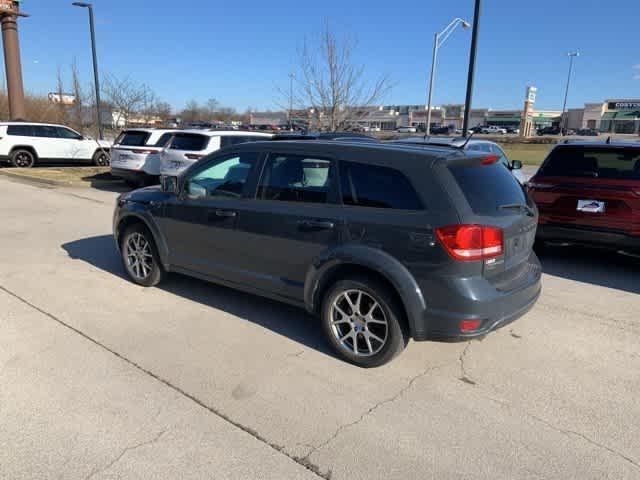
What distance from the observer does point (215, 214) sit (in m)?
4.58

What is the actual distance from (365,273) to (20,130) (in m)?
17.7

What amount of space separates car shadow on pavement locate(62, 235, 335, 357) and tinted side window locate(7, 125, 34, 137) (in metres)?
13.3

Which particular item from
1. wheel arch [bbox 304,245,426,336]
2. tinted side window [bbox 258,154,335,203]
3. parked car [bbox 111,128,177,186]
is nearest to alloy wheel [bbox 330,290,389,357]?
wheel arch [bbox 304,245,426,336]

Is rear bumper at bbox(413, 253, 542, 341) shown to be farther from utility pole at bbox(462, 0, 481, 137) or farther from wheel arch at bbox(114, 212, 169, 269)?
utility pole at bbox(462, 0, 481, 137)

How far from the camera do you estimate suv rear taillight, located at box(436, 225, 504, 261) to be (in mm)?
3248

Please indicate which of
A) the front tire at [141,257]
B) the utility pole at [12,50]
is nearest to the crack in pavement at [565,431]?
Result: the front tire at [141,257]

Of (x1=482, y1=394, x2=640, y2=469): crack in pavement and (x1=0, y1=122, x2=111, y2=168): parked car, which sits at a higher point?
(x1=0, y1=122, x2=111, y2=168): parked car

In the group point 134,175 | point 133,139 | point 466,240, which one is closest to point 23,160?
point 133,139

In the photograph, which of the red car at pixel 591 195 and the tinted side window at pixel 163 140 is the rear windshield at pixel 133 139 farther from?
the red car at pixel 591 195

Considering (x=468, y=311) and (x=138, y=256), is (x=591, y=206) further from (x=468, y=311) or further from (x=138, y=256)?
(x=138, y=256)

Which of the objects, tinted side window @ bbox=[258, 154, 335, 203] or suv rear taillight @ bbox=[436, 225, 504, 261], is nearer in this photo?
suv rear taillight @ bbox=[436, 225, 504, 261]

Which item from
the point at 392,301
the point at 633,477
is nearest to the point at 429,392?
the point at 392,301

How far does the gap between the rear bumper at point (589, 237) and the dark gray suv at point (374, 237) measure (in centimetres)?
248

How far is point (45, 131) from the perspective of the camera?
57.4 feet
